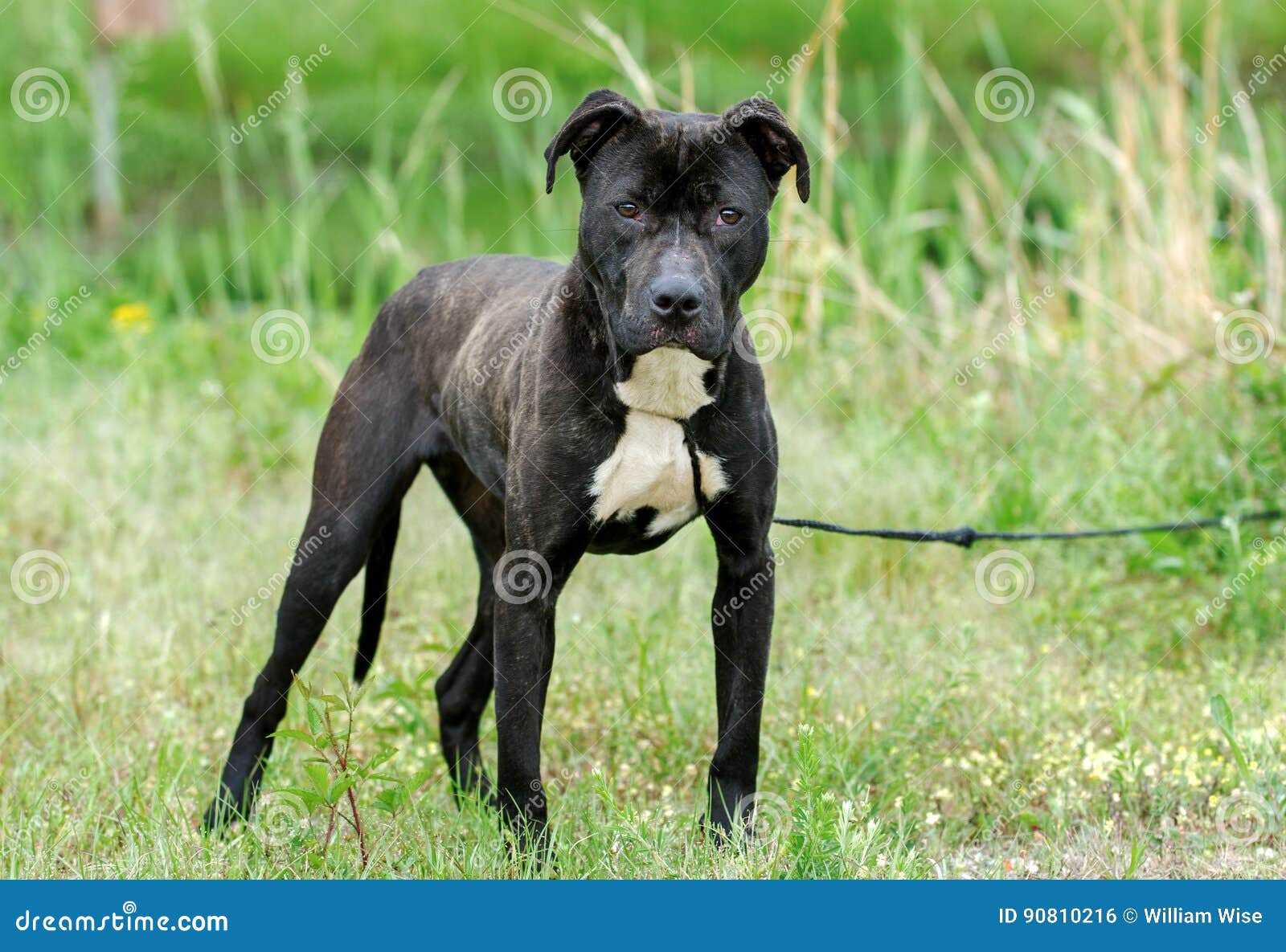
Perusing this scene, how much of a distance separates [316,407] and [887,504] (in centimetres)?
251

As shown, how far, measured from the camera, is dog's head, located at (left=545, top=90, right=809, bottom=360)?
2859 millimetres

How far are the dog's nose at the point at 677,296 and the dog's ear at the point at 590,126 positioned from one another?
0.32 meters

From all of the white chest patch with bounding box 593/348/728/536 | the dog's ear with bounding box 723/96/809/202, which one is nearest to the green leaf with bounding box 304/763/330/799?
the white chest patch with bounding box 593/348/728/536

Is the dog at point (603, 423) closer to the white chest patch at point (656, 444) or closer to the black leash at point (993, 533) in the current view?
the white chest patch at point (656, 444)

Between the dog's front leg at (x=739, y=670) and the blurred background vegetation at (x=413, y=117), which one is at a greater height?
the blurred background vegetation at (x=413, y=117)

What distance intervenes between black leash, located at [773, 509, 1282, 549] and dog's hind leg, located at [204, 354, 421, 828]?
3.16 ft

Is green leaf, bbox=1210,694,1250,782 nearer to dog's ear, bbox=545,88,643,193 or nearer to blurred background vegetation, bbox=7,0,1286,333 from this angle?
dog's ear, bbox=545,88,643,193

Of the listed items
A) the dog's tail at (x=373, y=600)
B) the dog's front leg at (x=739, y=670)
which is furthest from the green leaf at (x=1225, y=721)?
the dog's tail at (x=373, y=600)

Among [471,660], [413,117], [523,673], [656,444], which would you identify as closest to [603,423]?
[656,444]

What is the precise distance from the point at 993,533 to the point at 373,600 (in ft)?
5.92

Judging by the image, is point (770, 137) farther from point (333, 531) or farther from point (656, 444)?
point (333, 531)

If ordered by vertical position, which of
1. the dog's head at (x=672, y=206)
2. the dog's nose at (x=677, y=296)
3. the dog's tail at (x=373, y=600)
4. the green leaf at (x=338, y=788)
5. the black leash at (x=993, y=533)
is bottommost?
the green leaf at (x=338, y=788)

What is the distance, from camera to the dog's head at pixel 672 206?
2.86m

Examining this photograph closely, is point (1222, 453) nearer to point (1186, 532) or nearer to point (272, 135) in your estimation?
point (1186, 532)
